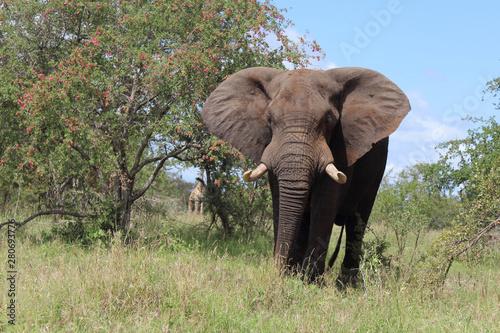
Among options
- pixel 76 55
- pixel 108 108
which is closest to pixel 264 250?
pixel 108 108

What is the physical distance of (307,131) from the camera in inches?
242

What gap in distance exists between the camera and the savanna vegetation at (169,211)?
4.75 m

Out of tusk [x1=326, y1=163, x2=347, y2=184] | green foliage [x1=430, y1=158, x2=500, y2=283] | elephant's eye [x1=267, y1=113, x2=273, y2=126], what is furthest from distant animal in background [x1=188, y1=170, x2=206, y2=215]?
green foliage [x1=430, y1=158, x2=500, y2=283]

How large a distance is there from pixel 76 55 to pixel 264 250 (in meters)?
5.79

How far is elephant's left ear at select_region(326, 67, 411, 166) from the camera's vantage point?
679 centimetres

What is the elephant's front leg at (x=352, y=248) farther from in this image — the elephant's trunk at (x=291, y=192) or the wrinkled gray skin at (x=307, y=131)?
the elephant's trunk at (x=291, y=192)

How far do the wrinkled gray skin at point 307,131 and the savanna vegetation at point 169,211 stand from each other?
0.65m

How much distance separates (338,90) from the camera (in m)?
6.83

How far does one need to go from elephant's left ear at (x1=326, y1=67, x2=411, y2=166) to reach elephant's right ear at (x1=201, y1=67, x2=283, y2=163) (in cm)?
99

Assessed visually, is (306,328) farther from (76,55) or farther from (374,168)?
(76,55)

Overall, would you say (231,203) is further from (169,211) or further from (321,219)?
(321,219)

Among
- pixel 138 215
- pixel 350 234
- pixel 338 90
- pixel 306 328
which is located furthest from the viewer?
pixel 138 215

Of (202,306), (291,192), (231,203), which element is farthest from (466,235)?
(231,203)

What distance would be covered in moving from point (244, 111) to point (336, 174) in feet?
6.33
